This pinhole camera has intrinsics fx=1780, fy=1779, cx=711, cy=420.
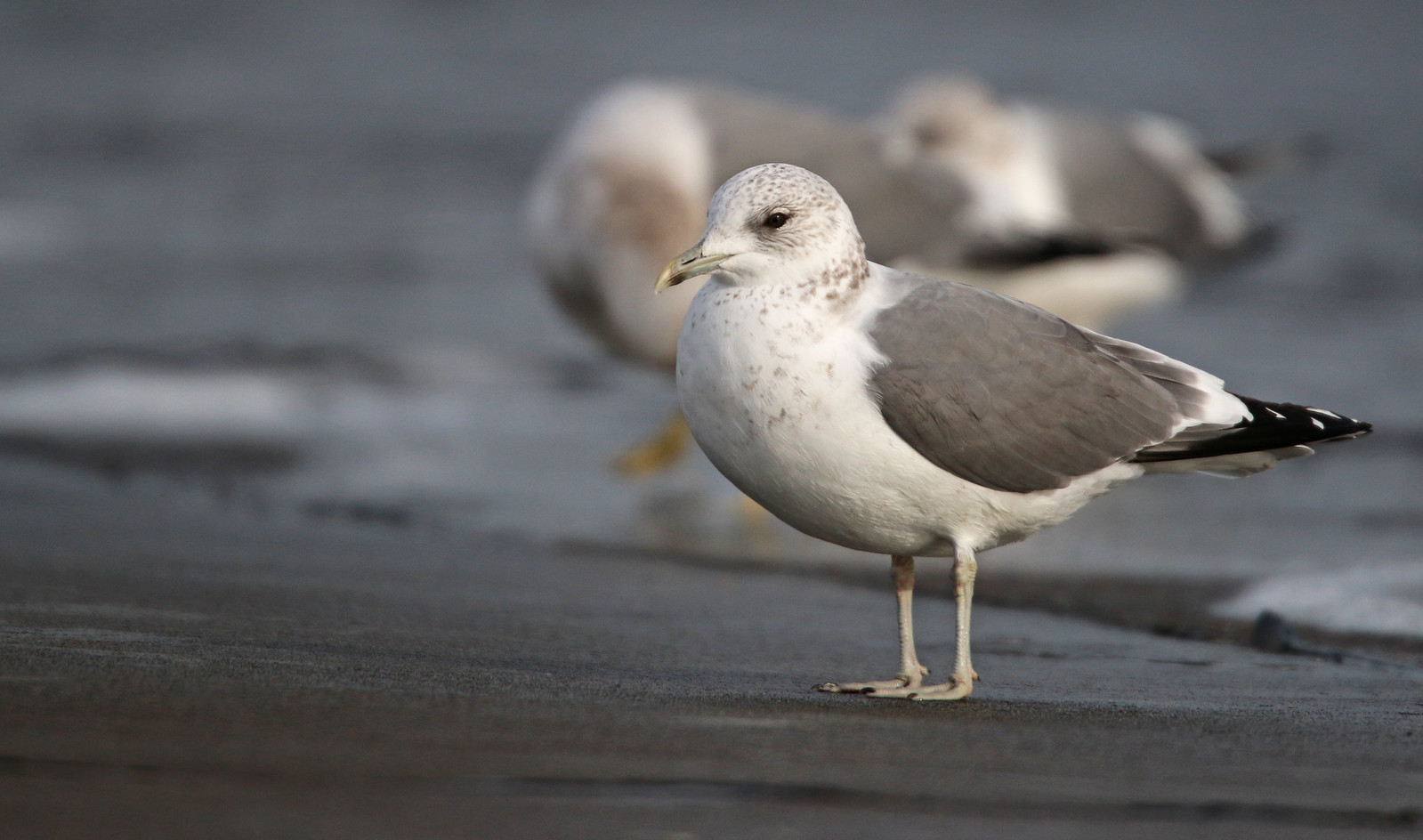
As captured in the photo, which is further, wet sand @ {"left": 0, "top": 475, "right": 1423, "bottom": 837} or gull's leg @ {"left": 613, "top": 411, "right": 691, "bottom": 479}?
gull's leg @ {"left": 613, "top": 411, "right": 691, "bottom": 479}

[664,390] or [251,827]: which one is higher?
[664,390]

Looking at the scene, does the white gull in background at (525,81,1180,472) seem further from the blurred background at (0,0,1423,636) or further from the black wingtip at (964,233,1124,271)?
the blurred background at (0,0,1423,636)

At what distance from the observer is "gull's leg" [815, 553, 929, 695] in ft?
11.1

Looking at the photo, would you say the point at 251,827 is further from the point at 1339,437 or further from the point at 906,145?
the point at 906,145

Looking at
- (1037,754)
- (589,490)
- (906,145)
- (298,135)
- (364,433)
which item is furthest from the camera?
(298,135)

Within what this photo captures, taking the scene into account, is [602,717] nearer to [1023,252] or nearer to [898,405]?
[898,405]

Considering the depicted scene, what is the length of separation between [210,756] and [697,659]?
1.39 metres

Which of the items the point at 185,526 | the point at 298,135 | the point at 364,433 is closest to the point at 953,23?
the point at 298,135

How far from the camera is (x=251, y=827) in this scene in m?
2.21

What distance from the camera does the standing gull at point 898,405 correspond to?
3369 mm

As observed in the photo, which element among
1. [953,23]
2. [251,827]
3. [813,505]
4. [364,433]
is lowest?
[251,827]

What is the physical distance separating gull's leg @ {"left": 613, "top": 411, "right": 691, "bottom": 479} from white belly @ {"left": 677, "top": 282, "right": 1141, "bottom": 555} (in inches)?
135

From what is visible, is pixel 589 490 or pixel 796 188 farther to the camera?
pixel 589 490

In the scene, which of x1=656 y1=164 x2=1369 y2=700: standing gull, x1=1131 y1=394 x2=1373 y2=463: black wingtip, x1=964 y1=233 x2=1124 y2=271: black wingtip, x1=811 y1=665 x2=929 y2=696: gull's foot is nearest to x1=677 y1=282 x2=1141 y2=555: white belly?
x1=656 y1=164 x2=1369 y2=700: standing gull
